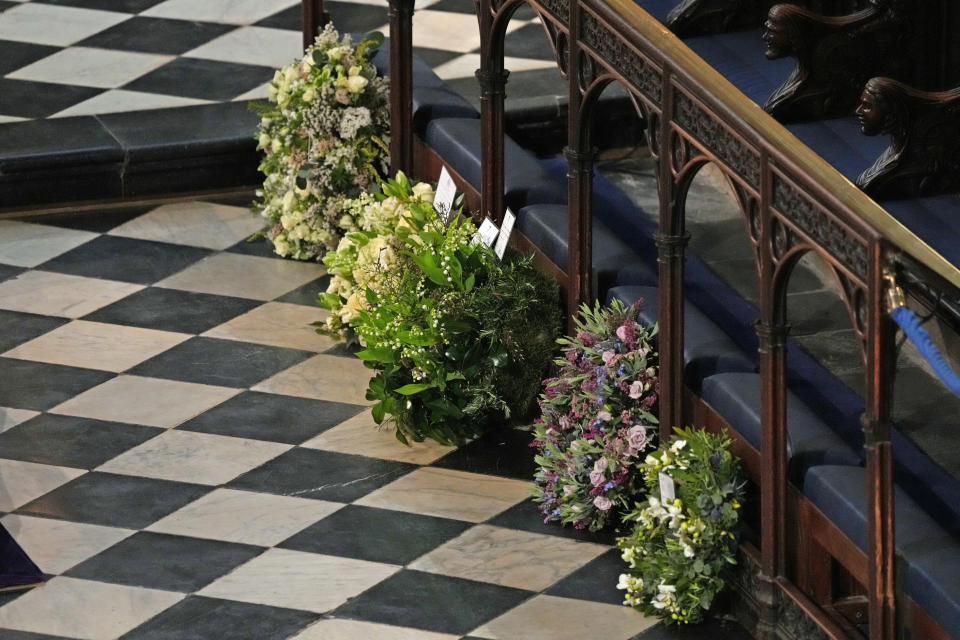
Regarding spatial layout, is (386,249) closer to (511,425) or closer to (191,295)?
(511,425)

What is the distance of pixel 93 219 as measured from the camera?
7.65 meters

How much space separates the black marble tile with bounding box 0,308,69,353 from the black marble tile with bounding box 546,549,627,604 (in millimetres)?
2381

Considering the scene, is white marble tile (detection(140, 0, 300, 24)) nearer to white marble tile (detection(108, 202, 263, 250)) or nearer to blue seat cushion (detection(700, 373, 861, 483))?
white marble tile (detection(108, 202, 263, 250))

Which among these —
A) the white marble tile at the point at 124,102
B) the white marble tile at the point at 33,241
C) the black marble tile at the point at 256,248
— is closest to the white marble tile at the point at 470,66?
the white marble tile at the point at 124,102

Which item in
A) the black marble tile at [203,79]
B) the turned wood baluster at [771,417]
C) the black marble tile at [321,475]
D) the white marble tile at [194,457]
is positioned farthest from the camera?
the black marble tile at [203,79]

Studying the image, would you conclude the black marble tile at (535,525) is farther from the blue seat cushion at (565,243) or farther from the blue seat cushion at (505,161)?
the blue seat cushion at (505,161)

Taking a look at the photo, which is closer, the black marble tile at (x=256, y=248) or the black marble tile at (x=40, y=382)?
the black marble tile at (x=40, y=382)

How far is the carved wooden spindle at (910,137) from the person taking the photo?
4.60 meters

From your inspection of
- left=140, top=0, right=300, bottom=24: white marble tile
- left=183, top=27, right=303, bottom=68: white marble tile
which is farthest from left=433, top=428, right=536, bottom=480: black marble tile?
left=140, top=0, right=300, bottom=24: white marble tile

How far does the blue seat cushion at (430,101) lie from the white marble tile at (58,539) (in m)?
2.09

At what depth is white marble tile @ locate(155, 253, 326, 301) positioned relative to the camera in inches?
275

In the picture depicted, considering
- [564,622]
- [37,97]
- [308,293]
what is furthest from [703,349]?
[37,97]

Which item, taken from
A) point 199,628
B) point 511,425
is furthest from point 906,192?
point 199,628

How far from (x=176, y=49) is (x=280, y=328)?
2.83 m
